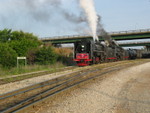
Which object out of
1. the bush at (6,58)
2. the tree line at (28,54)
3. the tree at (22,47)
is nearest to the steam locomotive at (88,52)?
the tree line at (28,54)

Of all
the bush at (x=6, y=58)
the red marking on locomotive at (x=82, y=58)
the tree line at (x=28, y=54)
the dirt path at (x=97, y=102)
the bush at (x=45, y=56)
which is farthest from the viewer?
the bush at (x=45, y=56)

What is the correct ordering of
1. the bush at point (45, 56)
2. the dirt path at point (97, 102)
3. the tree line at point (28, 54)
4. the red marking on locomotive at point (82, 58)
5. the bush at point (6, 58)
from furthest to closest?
the bush at point (45, 56), the red marking on locomotive at point (82, 58), the tree line at point (28, 54), the bush at point (6, 58), the dirt path at point (97, 102)

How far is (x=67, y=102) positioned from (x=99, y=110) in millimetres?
1435

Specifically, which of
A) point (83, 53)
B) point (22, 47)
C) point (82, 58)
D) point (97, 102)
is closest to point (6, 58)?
point (22, 47)

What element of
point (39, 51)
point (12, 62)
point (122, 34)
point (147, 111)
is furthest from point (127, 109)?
point (122, 34)

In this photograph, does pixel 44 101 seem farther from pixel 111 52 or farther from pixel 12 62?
pixel 111 52

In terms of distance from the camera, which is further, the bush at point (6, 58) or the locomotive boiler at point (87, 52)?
the locomotive boiler at point (87, 52)

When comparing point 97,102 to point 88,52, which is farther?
point 88,52

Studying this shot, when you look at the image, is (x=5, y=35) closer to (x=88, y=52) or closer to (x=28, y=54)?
(x=28, y=54)

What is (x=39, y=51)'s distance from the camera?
25.5 metres

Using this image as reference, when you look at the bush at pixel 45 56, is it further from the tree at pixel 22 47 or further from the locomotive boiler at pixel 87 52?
the locomotive boiler at pixel 87 52

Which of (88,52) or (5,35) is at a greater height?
(5,35)

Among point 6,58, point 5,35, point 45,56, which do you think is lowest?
point 6,58

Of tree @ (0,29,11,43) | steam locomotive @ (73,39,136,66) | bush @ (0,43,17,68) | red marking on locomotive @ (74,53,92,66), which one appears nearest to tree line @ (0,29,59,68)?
bush @ (0,43,17,68)
